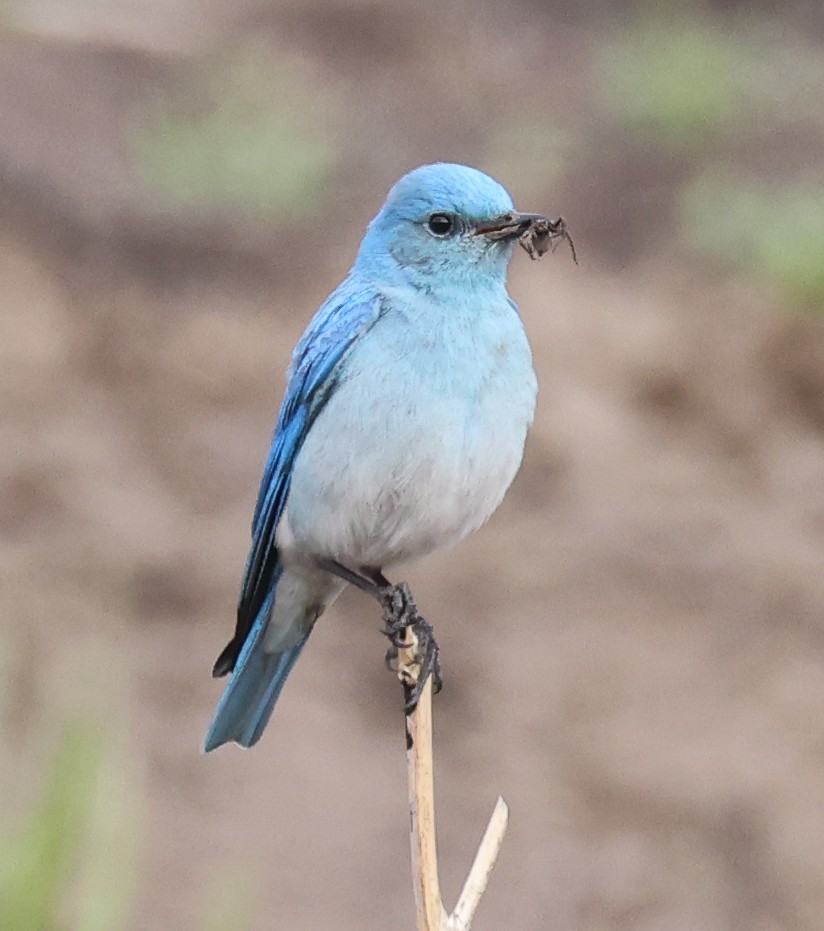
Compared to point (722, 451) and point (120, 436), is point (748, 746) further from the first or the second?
point (120, 436)

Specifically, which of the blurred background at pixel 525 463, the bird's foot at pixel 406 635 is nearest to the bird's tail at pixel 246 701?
the bird's foot at pixel 406 635

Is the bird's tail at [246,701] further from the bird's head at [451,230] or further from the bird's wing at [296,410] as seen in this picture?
the bird's head at [451,230]

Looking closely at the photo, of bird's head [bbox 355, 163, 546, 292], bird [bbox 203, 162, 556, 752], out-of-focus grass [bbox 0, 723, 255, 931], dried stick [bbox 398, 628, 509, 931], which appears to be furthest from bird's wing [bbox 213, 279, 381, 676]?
dried stick [bbox 398, 628, 509, 931]

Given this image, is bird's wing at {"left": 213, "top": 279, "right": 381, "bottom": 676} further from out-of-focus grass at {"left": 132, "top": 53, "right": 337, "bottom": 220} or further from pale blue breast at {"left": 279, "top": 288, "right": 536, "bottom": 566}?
out-of-focus grass at {"left": 132, "top": 53, "right": 337, "bottom": 220}

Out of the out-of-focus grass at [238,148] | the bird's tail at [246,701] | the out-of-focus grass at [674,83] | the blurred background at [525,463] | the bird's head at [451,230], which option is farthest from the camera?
the out-of-focus grass at [674,83]

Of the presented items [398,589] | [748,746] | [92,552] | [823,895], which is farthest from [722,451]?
[398,589]

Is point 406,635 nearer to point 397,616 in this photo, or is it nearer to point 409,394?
point 397,616

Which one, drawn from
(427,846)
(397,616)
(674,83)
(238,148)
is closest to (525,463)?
(238,148)
